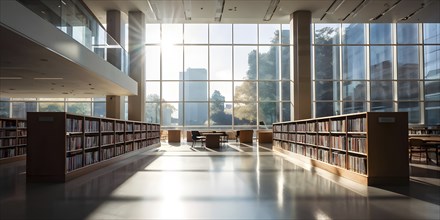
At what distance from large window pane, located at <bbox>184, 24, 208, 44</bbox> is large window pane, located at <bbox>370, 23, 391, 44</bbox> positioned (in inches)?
407

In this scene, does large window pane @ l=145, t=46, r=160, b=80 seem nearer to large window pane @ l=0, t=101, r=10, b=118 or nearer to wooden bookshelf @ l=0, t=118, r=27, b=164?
large window pane @ l=0, t=101, r=10, b=118

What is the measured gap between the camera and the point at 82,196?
495 cm

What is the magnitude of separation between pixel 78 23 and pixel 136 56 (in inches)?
315

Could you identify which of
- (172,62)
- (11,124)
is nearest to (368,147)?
(11,124)

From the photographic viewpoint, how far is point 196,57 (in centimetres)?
2064

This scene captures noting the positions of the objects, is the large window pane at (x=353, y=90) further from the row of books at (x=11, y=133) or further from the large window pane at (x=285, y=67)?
the row of books at (x=11, y=133)

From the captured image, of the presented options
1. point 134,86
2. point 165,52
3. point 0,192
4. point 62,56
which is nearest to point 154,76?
point 165,52

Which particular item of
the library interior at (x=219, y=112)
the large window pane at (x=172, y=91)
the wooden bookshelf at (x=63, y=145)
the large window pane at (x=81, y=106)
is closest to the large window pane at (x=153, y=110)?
the library interior at (x=219, y=112)

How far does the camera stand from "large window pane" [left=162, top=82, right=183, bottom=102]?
2042 cm

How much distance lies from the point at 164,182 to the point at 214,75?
14954 millimetres

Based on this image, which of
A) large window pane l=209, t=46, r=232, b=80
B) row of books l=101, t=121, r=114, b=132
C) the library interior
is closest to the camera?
the library interior

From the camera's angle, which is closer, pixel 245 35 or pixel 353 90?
pixel 353 90

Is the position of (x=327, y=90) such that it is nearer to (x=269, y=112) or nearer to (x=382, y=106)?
(x=382, y=106)

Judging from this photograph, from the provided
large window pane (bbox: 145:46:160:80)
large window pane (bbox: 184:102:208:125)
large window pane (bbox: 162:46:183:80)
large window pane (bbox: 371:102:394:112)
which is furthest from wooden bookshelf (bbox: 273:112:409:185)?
large window pane (bbox: 145:46:160:80)
